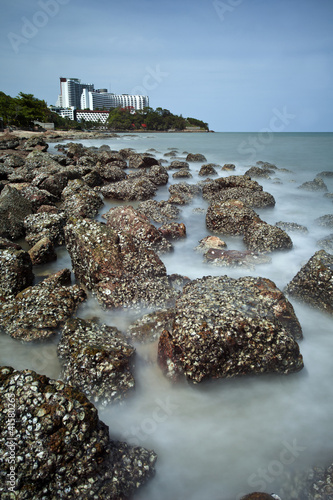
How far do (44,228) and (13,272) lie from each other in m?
2.79

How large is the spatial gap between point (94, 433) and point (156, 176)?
45.7 feet

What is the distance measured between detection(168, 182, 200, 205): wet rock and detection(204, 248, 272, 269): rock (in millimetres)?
5095

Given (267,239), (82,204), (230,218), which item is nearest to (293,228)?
(230,218)

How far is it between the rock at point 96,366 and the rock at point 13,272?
178cm

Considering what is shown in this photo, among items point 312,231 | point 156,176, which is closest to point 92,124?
point 156,176

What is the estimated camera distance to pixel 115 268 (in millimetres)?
5523

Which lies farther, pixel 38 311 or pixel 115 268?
pixel 115 268

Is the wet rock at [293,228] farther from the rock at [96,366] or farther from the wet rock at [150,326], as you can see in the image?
the rock at [96,366]

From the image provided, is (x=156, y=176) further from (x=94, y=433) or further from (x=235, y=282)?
(x=94, y=433)

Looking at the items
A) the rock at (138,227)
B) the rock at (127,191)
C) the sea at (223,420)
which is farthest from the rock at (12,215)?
the sea at (223,420)

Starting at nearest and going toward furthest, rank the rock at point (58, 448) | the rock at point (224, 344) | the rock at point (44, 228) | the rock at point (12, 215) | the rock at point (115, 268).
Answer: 1. the rock at point (58, 448)
2. the rock at point (224, 344)
3. the rock at point (115, 268)
4. the rock at point (44, 228)
5. the rock at point (12, 215)

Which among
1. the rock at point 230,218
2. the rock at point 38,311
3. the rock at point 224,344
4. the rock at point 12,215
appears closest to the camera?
the rock at point 224,344

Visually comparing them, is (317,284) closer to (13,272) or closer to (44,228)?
(13,272)

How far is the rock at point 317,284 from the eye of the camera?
17.1 feet
